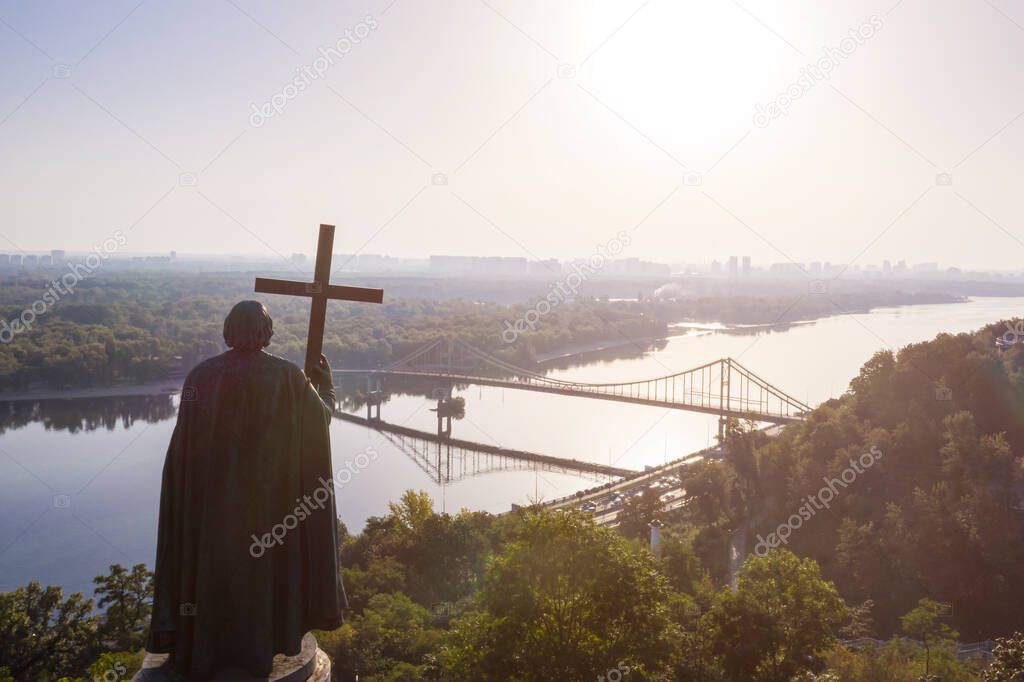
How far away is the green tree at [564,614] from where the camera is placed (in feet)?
14.7

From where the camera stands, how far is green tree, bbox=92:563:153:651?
8195 mm

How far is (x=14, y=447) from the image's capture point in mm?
22641

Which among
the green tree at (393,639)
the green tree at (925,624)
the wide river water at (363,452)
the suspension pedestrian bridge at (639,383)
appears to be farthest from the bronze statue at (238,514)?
the suspension pedestrian bridge at (639,383)

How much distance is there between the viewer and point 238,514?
2176mm

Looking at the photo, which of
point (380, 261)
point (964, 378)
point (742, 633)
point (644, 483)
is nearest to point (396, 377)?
point (644, 483)

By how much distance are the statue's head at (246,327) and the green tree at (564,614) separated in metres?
2.86

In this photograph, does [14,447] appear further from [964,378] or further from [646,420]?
[964,378]

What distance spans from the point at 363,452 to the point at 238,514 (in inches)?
Result: 859

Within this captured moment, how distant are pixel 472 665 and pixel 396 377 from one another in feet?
105

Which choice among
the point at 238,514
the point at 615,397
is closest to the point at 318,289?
the point at 238,514

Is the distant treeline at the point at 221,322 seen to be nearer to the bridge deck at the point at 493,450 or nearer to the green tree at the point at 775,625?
the bridge deck at the point at 493,450

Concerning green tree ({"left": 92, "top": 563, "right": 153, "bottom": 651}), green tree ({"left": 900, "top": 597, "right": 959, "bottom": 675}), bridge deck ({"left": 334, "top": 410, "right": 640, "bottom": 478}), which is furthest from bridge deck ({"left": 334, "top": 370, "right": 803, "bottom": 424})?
green tree ({"left": 92, "top": 563, "right": 153, "bottom": 651})

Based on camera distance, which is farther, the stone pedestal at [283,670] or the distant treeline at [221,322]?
the distant treeline at [221,322]

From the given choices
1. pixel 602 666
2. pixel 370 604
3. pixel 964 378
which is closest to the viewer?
pixel 602 666
